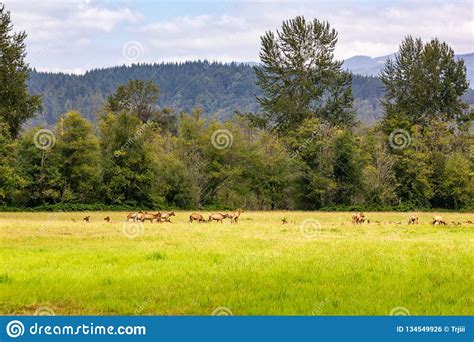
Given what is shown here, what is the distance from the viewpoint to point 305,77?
7806 cm

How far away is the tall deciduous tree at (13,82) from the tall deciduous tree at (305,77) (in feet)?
98.1

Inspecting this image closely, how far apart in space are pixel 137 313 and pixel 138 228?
70.7 feet

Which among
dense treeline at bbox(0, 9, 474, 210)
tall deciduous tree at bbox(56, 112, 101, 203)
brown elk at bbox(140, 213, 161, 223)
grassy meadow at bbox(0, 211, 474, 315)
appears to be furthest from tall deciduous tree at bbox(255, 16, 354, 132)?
grassy meadow at bbox(0, 211, 474, 315)

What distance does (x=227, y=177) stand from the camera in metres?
66.8

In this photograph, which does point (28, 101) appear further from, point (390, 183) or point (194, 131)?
point (390, 183)

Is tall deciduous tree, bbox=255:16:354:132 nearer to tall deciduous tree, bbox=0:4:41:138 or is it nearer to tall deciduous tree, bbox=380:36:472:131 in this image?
tall deciduous tree, bbox=380:36:472:131

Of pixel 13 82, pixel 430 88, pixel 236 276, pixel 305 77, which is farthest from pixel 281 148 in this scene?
pixel 236 276

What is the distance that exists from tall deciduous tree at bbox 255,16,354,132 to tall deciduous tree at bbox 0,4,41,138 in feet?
98.1

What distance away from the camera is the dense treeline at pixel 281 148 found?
58.9 m

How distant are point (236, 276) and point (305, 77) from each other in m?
64.8

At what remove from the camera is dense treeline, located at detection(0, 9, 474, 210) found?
193 ft

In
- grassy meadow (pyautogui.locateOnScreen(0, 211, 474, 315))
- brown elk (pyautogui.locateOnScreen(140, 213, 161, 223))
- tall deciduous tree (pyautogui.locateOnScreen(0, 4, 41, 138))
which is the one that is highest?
tall deciduous tree (pyautogui.locateOnScreen(0, 4, 41, 138))
